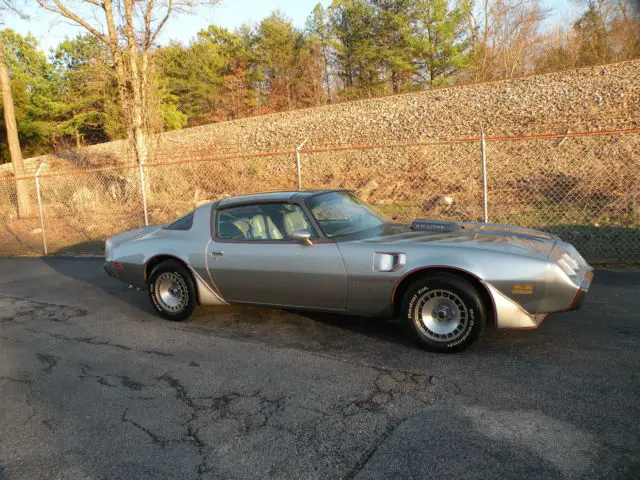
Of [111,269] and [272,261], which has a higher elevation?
[272,261]

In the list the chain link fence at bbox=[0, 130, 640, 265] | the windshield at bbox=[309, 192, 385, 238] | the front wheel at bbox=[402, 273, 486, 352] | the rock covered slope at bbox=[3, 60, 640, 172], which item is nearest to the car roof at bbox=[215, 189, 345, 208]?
the windshield at bbox=[309, 192, 385, 238]

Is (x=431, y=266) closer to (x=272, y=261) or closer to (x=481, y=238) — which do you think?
(x=481, y=238)

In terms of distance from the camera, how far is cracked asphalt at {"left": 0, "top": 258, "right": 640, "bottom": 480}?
256 cm

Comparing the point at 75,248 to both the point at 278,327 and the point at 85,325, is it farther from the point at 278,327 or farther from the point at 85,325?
the point at 278,327

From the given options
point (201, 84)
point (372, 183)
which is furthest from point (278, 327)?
point (201, 84)

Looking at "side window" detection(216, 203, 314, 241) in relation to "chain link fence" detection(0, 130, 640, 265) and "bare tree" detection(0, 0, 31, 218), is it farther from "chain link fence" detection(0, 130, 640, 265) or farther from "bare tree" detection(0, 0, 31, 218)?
"bare tree" detection(0, 0, 31, 218)

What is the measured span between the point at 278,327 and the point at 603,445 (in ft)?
10.1

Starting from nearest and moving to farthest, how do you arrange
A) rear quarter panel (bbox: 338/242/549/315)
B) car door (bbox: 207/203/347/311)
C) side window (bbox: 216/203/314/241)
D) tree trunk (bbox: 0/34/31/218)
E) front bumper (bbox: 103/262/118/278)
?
rear quarter panel (bbox: 338/242/549/315), car door (bbox: 207/203/347/311), side window (bbox: 216/203/314/241), front bumper (bbox: 103/262/118/278), tree trunk (bbox: 0/34/31/218)

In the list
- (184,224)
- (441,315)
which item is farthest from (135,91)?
(441,315)

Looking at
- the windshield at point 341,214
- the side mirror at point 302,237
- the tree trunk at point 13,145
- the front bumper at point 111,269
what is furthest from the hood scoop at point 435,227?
the tree trunk at point 13,145

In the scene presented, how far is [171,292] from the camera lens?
211 inches

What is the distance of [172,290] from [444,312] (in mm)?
2984

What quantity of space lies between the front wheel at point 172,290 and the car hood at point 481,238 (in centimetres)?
203

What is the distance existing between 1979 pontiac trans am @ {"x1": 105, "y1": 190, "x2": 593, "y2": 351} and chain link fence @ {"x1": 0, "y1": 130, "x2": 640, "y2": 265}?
241 centimetres
